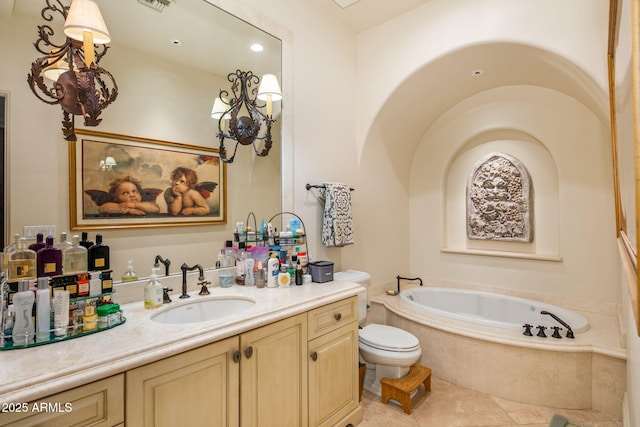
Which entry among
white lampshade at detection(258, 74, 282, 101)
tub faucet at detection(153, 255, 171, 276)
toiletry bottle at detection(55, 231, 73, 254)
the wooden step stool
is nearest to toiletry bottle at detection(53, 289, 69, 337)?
toiletry bottle at detection(55, 231, 73, 254)

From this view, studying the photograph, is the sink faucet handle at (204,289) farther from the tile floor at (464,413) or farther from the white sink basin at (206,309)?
the tile floor at (464,413)

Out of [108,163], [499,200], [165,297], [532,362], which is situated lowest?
[532,362]

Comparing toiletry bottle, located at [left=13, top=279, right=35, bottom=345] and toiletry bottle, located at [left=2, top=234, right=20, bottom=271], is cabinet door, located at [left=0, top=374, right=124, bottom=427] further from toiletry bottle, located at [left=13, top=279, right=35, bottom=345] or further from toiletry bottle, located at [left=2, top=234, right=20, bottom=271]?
toiletry bottle, located at [left=2, top=234, right=20, bottom=271]

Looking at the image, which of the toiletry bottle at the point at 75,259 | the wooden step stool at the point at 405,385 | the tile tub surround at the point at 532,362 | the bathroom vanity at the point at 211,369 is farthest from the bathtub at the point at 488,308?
the toiletry bottle at the point at 75,259

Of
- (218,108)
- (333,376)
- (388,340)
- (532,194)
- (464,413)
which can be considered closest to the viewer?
(333,376)

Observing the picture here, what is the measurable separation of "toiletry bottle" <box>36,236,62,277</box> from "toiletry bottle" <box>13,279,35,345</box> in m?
0.09

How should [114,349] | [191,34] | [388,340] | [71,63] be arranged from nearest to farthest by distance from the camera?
1. [114,349]
2. [71,63]
3. [191,34]
4. [388,340]

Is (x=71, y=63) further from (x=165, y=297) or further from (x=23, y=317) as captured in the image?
(x=165, y=297)

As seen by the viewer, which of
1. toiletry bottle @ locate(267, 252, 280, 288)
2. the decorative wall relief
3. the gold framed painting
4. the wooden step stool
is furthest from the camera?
the decorative wall relief

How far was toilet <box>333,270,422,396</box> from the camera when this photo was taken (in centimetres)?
226

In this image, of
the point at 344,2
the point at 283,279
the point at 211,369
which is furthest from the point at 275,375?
the point at 344,2

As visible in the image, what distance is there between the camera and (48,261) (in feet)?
4.07

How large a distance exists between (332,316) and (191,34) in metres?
1.94

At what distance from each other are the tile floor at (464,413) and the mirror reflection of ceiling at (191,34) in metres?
2.58
